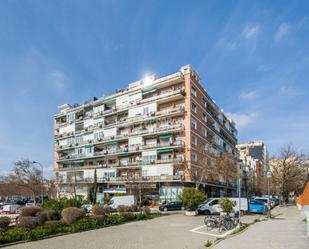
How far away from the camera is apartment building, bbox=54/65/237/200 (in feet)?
147

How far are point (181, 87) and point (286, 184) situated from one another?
29.2 metres

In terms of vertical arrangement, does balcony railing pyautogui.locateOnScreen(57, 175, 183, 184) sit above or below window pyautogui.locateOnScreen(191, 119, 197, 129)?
below

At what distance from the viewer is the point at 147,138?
49.2m

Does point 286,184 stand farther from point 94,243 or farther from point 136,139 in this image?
point 94,243

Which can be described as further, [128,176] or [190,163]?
[128,176]

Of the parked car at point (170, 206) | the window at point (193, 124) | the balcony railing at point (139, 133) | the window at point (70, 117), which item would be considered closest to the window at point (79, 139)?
the balcony railing at point (139, 133)

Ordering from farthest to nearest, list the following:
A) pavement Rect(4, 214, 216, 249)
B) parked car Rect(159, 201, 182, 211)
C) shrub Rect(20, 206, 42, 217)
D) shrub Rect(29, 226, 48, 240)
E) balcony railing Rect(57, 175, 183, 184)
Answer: balcony railing Rect(57, 175, 183, 184), parked car Rect(159, 201, 182, 211), shrub Rect(20, 206, 42, 217), shrub Rect(29, 226, 48, 240), pavement Rect(4, 214, 216, 249)

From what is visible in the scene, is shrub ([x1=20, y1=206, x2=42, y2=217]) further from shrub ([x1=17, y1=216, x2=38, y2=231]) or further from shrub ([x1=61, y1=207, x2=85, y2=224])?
shrub ([x1=17, y1=216, x2=38, y2=231])

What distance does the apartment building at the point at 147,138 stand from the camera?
147 feet

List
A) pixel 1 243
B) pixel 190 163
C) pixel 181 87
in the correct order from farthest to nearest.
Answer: pixel 181 87 → pixel 190 163 → pixel 1 243

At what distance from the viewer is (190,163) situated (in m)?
43.3

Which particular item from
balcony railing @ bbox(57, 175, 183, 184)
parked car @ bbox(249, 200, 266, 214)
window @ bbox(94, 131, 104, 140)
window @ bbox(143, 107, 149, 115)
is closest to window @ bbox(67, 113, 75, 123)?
window @ bbox(94, 131, 104, 140)

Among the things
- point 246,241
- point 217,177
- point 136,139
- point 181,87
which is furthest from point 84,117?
point 246,241

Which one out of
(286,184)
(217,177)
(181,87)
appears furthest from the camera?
(286,184)
